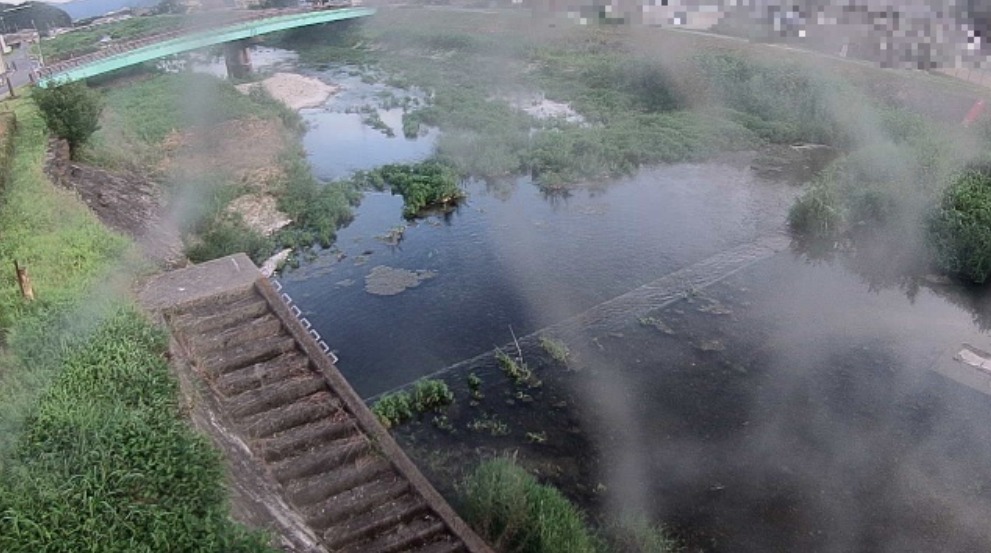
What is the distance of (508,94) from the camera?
1986 cm

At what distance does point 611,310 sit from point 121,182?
7.60 meters

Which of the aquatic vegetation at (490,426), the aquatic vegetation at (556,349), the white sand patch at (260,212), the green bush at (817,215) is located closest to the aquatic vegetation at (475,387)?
the aquatic vegetation at (490,426)

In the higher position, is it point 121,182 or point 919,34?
point 919,34

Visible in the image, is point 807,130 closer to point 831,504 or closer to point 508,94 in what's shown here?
point 508,94

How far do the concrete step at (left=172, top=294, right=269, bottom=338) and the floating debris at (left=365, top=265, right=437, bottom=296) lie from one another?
11.3 feet

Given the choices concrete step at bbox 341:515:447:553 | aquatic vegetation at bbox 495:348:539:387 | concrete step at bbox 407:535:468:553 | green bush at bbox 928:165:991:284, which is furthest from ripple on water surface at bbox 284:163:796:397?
concrete step at bbox 407:535:468:553

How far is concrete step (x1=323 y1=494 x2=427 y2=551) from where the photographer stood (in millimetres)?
5008

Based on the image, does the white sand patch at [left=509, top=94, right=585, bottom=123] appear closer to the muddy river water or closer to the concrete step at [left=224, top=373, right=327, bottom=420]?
the muddy river water

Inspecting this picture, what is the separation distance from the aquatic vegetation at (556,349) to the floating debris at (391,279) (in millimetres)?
2316

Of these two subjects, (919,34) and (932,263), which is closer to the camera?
(919,34)

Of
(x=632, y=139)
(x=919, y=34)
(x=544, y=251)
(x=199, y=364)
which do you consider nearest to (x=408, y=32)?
(x=632, y=139)

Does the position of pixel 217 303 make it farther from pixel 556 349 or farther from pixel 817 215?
pixel 817 215

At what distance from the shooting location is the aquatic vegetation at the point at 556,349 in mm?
8383

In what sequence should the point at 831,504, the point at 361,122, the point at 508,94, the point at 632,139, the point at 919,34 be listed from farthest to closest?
1. the point at 508,94
2. the point at 361,122
3. the point at 632,139
4. the point at 831,504
5. the point at 919,34
